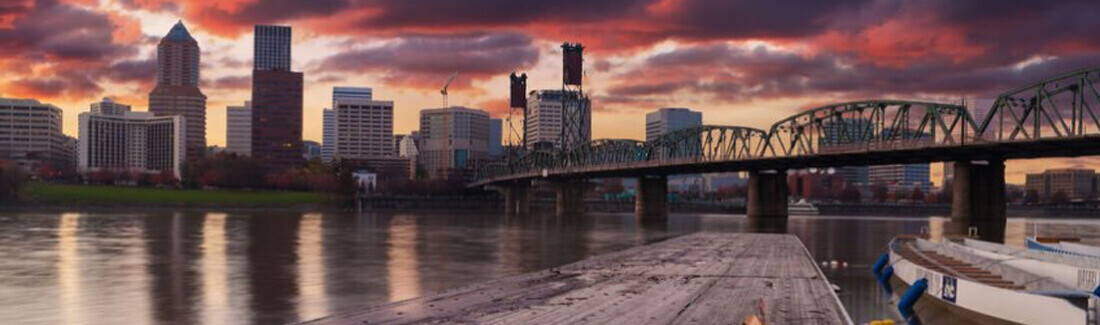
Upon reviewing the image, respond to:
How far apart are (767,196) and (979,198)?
5007cm

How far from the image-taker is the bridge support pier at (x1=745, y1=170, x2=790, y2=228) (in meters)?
144

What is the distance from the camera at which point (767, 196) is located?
493ft

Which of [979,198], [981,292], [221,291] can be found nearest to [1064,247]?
[981,292]

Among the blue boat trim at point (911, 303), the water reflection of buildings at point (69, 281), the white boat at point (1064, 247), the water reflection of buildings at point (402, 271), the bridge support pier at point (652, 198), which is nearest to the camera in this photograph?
the water reflection of buildings at point (69, 281)

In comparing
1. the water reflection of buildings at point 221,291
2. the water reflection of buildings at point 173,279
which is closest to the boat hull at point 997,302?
the water reflection of buildings at point 221,291

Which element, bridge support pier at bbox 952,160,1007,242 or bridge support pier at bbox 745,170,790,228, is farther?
bridge support pier at bbox 745,170,790,228

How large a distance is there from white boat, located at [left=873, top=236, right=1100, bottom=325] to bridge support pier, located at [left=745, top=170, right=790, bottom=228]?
100146mm

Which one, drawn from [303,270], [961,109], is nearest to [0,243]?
[303,270]

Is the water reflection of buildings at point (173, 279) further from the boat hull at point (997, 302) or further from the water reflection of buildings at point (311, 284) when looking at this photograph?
the boat hull at point (997, 302)

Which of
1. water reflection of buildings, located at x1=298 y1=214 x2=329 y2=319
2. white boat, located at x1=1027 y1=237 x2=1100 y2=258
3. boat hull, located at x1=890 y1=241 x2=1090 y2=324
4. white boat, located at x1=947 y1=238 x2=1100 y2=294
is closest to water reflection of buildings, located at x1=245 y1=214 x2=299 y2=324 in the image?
water reflection of buildings, located at x1=298 y1=214 x2=329 y2=319

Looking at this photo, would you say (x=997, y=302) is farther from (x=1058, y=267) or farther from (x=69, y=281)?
(x=69, y=281)

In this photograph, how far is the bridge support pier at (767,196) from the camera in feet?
474

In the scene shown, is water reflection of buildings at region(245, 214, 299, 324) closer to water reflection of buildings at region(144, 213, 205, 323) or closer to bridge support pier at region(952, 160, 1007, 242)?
water reflection of buildings at region(144, 213, 205, 323)

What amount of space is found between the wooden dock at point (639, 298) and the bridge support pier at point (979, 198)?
59.1m
